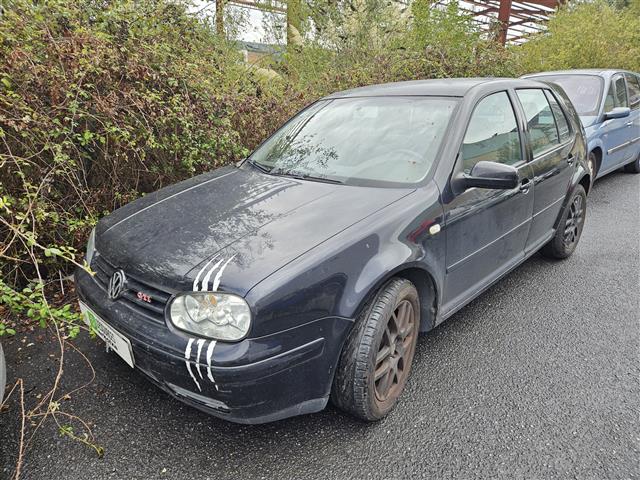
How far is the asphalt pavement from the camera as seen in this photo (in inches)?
71.8

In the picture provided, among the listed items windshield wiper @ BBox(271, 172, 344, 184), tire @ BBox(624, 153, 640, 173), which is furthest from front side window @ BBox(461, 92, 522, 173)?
tire @ BBox(624, 153, 640, 173)

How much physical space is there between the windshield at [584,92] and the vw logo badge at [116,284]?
555 cm

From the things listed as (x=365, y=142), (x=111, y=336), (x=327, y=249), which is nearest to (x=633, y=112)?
(x=365, y=142)

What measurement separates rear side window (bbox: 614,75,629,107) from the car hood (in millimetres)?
5351

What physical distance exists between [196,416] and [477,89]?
245 cm

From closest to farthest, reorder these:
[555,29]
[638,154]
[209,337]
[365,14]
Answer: [209,337], [638,154], [365,14], [555,29]

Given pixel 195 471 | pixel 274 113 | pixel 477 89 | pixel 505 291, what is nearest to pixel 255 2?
pixel 274 113

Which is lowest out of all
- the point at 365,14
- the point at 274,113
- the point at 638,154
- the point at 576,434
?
the point at 576,434

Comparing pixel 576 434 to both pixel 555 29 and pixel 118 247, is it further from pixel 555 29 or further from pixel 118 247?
pixel 555 29

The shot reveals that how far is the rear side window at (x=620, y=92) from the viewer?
19.2 ft

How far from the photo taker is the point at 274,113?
15.9ft

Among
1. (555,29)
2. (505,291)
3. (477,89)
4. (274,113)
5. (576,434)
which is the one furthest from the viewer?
→ (555,29)

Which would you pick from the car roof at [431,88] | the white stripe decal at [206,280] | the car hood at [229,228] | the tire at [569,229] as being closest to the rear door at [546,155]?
the tire at [569,229]

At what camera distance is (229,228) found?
2.01m
